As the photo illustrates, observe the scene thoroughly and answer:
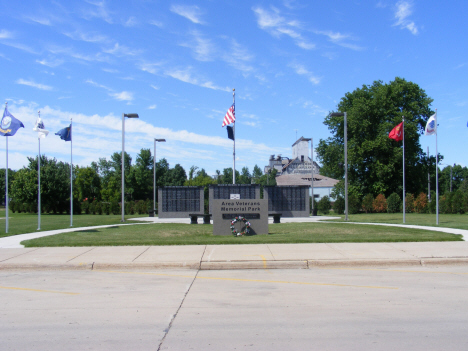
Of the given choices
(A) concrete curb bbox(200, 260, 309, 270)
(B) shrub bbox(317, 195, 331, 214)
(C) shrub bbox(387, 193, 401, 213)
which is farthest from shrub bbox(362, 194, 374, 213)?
(A) concrete curb bbox(200, 260, 309, 270)

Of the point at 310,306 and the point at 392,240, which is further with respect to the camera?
the point at 392,240

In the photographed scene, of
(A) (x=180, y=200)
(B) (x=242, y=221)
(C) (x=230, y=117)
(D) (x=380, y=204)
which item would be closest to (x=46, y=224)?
(A) (x=180, y=200)

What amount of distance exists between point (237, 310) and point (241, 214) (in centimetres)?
1055

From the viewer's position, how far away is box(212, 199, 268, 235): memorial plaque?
17.1 metres

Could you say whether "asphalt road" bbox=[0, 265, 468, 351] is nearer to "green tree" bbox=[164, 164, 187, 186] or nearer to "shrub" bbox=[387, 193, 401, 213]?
"shrub" bbox=[387, 193, 401, 213]

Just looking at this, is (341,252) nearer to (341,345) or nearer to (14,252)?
(341,345)

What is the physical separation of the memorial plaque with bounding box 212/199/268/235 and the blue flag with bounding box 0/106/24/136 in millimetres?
9799

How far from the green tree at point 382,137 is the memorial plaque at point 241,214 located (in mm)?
30342

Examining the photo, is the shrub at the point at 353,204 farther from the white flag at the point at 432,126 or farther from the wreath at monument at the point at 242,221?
the wreath at monument at the point at 242,221

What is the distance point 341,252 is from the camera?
1173 centimetres

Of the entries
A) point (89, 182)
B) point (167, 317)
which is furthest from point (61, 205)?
point (167, 317)

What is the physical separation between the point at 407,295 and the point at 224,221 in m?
10.3

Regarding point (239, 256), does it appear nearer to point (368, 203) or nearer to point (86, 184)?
point (368, 203)

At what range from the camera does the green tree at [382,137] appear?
44.0 m
